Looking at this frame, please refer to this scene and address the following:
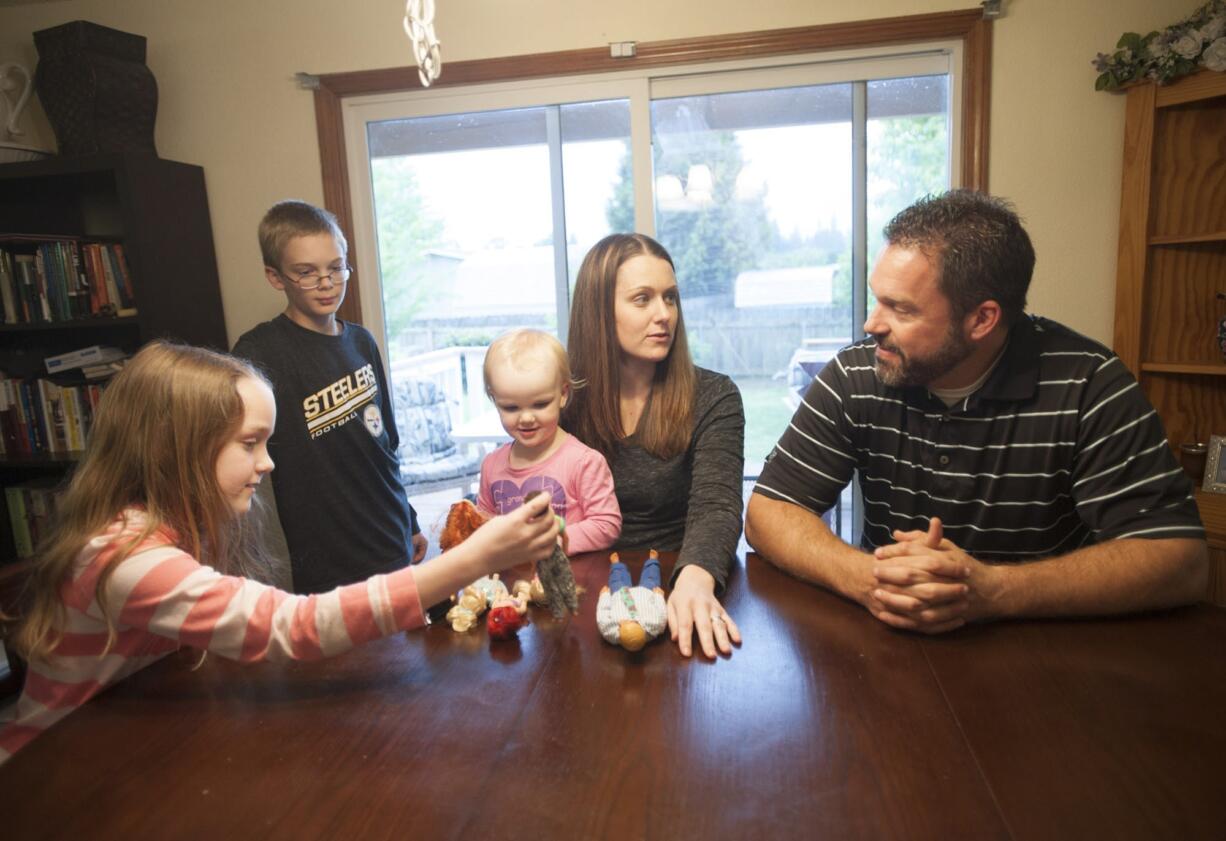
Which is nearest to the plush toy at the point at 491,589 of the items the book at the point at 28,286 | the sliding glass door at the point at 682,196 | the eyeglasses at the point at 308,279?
the eyeglasses at the point at 308,279

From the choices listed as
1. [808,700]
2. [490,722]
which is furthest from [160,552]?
[808,700]

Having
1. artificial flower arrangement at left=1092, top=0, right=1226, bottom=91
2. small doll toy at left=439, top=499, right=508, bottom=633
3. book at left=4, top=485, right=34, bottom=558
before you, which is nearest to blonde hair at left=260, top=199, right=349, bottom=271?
small doll toy at left=439, top=499, right=508, bottom=633

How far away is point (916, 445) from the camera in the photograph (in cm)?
151

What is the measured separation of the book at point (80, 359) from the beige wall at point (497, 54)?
46 cm

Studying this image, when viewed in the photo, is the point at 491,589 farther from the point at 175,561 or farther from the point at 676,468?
the point at 676,468

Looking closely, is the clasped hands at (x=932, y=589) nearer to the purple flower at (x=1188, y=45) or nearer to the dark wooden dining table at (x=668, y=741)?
the dark wooden dining table at (x=668, y=741)

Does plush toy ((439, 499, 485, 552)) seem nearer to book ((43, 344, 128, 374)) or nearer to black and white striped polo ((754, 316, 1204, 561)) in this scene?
black and white striped polo ((754, 316, 1204, 561))

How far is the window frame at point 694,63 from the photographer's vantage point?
8.67ft

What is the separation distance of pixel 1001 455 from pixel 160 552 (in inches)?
54.1

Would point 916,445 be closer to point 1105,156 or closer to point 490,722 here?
point 490,722

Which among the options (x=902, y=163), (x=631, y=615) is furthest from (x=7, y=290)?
(x=902, y=163)

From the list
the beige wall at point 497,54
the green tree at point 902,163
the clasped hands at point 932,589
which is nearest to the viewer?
the clasped hands at point 932,589

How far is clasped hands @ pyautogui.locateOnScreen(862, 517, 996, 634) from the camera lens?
107cm

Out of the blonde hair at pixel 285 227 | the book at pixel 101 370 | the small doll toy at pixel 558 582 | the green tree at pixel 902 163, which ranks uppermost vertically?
the green tree at pixel 902 163
